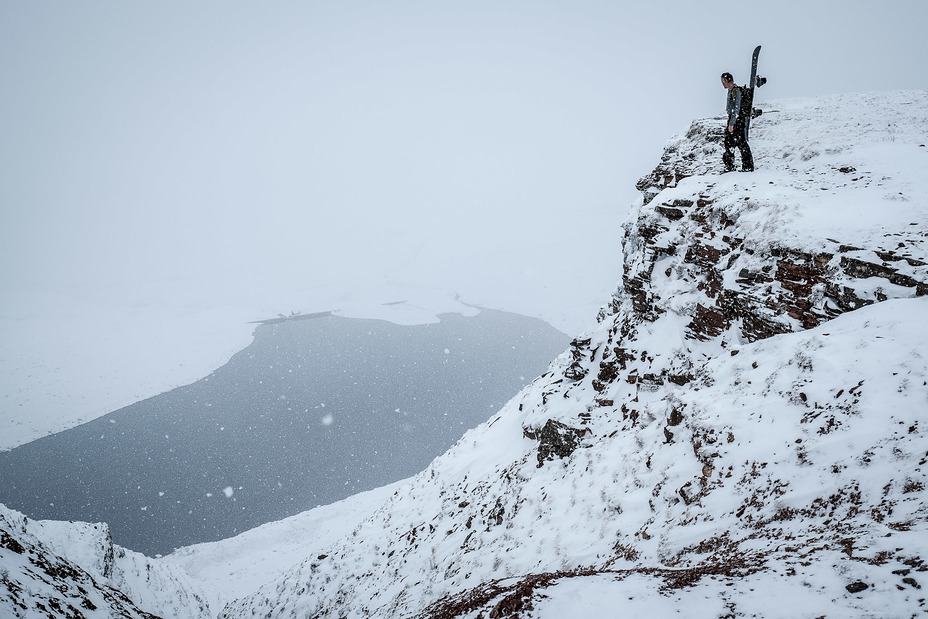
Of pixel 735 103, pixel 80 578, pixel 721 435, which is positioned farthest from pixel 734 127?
pixel 80 578

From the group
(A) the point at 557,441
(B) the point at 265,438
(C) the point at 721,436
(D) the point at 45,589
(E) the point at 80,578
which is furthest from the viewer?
(B) the point at 265,438

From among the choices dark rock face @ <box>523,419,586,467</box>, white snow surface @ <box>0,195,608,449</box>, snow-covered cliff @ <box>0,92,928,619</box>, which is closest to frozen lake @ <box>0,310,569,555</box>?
white snow surface @ <box>0,195,608,449</box>

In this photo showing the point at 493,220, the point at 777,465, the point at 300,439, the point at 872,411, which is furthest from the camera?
the point at 493,220

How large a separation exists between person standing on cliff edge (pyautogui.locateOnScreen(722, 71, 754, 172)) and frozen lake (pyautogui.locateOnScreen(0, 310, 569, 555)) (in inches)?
1280

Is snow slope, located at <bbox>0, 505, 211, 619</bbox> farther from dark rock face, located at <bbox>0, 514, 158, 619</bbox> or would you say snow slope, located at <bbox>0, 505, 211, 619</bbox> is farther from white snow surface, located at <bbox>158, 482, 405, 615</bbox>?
white snow surface, located at <bbox>158, 482, 405, 615</bbox>

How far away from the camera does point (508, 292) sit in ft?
286

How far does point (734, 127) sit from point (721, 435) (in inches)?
330

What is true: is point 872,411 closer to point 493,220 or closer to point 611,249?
point 611,249

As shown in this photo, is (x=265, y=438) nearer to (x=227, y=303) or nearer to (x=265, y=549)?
(x=265, y=549)

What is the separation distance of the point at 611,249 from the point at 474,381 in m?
59.4

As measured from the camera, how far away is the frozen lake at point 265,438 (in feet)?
110

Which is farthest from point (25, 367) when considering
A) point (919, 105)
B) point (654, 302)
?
point (919, 105)

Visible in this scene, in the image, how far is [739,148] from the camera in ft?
38.1

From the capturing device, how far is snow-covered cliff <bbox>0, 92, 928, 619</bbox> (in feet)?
15.6
